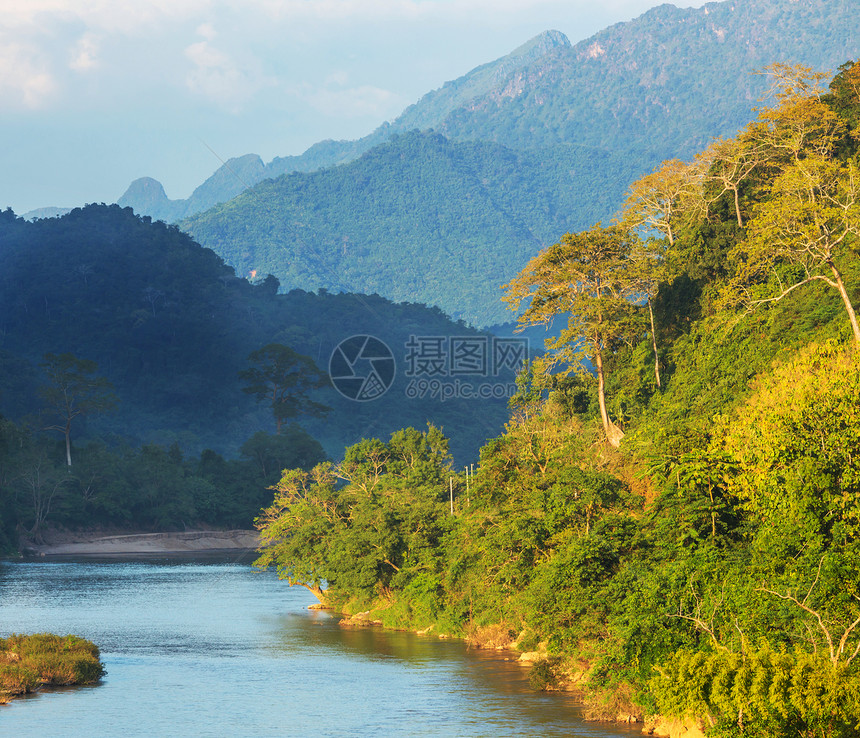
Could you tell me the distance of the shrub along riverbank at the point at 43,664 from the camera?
32.1 meters

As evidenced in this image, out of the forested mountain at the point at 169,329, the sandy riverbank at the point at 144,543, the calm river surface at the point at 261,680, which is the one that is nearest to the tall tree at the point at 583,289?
the calm river surface at the point at 261,680

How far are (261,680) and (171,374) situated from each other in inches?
5013

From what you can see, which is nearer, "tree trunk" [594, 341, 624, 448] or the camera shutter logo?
"tree trunk" [594, 341, 624, 448]

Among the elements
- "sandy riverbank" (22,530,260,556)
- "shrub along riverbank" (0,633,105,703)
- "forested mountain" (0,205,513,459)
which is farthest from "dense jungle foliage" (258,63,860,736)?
"forested mountain" (0,205,513,459)

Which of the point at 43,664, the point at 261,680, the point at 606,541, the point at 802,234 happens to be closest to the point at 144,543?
the point at 261,680

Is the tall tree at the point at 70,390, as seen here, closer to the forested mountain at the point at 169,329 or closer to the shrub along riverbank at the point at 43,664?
the forested mountain at the point at 169,329

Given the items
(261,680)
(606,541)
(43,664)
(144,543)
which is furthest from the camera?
(144,543)

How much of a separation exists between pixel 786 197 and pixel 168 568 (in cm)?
5872

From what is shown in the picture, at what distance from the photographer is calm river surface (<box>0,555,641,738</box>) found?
2862 centimetres

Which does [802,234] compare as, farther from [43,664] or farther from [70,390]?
[70,390]

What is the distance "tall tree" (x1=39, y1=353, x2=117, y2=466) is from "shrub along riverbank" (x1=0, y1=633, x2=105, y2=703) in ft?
272

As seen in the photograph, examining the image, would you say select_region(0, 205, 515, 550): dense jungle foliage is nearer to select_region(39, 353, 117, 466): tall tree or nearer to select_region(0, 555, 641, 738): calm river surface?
select_region(39, 353, 117, 466): tall tree

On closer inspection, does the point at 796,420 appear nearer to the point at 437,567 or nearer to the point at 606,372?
the point at 437,567

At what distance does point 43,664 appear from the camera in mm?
33625
